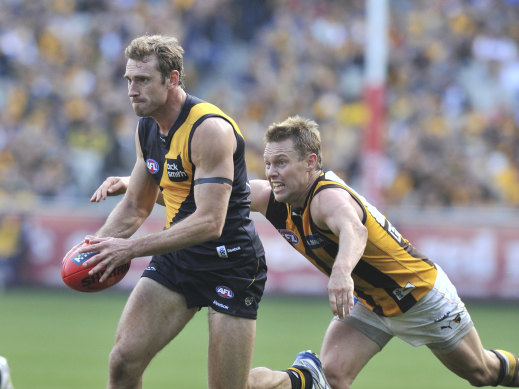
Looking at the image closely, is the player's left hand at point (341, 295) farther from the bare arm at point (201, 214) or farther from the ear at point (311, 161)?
the ear at point (311, 161)

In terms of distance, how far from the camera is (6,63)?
17.9 meters

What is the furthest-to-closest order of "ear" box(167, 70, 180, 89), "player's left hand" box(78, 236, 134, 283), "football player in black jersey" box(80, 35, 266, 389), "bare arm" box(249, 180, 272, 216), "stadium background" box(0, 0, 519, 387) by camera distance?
"stadium background" box(0, 0, 519, 387) < "bare arm" box(249, 180, 272, 216) < "ear" box(167, 70, 180, 89) < "football player in black jersey" box(80, 35, 266, 389) < "player's left hand" box(78, 236, 134, 283)

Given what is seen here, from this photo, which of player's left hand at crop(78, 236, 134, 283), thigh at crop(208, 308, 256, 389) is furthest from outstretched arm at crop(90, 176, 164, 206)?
thigh at crop(208, 308, 256, 389)

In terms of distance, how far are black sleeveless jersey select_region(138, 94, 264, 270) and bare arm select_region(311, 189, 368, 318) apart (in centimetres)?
51

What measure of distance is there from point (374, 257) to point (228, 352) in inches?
46.1

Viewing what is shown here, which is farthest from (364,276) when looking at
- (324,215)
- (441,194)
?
(441,194)

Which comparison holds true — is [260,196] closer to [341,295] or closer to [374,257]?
[374,257]

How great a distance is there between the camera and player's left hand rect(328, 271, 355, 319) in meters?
4.96

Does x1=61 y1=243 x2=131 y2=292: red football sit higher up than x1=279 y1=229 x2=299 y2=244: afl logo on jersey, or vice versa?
x1=279 y1=229 x2=299 y2=244: afl logo on jersey

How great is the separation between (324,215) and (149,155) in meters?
1.24

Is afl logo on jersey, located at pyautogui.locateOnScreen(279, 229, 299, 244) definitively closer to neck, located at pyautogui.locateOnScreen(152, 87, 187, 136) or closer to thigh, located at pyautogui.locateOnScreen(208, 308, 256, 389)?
thigh, located at pyautogui.locateOnScreen(208, 308, 256, 389)

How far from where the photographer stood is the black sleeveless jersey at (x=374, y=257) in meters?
5.86

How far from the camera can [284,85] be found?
56.2 ft

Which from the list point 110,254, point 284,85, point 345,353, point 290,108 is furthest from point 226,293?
point 284,85
